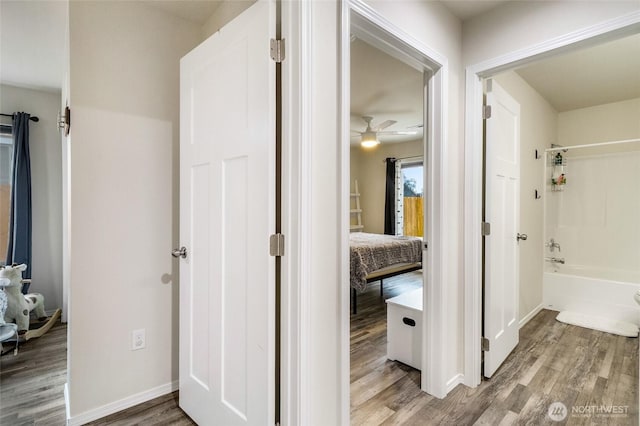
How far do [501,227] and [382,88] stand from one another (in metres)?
2.00

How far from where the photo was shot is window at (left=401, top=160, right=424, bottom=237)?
6.07 m

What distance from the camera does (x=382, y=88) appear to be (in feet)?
11.2

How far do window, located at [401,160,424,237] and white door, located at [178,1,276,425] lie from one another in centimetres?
510

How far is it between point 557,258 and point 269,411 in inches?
167

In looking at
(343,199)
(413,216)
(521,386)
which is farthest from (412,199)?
(343,199)

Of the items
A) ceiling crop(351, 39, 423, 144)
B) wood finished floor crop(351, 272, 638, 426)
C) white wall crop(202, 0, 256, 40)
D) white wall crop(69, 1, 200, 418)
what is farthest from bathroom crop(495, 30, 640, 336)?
white wall crop(69, 1, 200, 418)

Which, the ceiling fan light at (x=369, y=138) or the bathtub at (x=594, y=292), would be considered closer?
the bathtub at (x=594, y=292)

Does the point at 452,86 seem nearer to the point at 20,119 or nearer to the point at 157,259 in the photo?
the point at 157,259

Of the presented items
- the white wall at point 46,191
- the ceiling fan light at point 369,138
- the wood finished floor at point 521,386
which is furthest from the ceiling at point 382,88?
the white wall at point 46,191

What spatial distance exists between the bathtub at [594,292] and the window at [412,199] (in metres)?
2.49

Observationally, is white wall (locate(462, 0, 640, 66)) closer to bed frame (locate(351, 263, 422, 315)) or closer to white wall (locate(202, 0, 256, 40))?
white wall (locate(202, 0, 256, 40))

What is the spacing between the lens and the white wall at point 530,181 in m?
3.03

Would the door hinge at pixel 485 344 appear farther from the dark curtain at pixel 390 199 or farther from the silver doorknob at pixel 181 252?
the dark curtain at pixel 390 199

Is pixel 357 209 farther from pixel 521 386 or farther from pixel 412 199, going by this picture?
pixel 521 386
